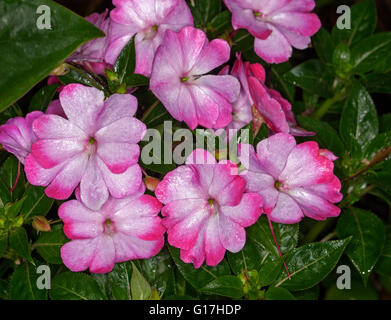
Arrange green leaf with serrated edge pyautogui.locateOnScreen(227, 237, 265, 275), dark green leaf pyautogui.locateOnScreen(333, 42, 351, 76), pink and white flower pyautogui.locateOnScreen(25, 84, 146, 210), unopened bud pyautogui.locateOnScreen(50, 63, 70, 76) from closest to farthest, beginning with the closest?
pink and white flower pyautogui.locateOnScreen(25, 84, 146, 210) < unopened bud pyautogui.locateOnScreen(50, 63, 70, 76) < green leaf with serrated edge pyautogui.locateOnScreen(227, 237, 265, 275) < dark green leaf pyautogui.locateOnScreen(333, 42, 351, 76)

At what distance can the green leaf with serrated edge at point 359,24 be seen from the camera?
4.91 feet

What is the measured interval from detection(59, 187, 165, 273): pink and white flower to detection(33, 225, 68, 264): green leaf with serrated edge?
0.09 metres

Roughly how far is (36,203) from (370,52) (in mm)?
944

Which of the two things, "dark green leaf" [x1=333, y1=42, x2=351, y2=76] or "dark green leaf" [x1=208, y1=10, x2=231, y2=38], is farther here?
"dark green leaf" [x1=333, y1=42, x2=351, y2=76]

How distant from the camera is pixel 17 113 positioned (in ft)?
4.05

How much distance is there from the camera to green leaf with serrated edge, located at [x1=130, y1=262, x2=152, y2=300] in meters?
1.05

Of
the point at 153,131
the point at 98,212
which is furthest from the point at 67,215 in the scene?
the point at 153,131

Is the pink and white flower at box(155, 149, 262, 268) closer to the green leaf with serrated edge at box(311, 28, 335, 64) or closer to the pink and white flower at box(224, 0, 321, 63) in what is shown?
the pink and white flower at box(224, 0, 321, 63)

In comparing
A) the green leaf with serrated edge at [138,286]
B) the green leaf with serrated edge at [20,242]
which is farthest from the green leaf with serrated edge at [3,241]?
the green leaf with serrated edge at [138,286]

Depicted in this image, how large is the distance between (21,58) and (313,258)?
2.27 ft

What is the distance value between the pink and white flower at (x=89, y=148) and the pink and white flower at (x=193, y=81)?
Answer: 76 millimetres

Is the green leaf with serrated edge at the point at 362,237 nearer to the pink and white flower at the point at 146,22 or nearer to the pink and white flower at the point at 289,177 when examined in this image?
the pink and white flower at the point at 289,177

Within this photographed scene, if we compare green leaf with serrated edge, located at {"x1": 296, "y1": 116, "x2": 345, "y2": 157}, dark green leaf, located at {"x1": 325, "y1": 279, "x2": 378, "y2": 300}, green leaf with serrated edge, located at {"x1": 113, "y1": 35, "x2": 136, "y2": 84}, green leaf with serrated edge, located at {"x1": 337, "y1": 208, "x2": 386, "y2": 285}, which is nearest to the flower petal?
green leaf with serrated edge, located at {"x1": 113, "y1": 35, "x2": 136, "y2": 84}

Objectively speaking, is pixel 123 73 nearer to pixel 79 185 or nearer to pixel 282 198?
pixel 79 185
